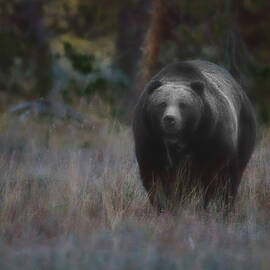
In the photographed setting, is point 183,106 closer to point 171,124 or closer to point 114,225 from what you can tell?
point 171,124

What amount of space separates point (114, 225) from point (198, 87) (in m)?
1.38

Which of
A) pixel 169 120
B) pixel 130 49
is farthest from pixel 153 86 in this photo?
pixel 130 49

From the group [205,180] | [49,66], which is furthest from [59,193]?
[49,66]

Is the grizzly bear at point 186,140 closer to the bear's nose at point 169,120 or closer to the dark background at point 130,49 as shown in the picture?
the bear's nose at point 169,120

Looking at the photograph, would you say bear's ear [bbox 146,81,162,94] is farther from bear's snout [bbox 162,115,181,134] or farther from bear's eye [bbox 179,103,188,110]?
bear's snout [bbox 162,115,181,134]

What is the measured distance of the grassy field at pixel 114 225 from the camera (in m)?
4.48

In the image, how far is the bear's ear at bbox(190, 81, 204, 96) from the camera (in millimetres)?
5887

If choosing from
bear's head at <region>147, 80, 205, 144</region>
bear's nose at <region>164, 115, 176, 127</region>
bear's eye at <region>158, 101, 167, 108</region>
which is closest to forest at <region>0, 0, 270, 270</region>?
bear's head at <region>147, 80, 205, 144</region>

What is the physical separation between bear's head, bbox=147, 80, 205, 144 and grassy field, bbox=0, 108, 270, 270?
682mm

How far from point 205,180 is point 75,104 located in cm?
709

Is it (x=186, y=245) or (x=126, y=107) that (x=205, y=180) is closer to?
(x=186, y=245)

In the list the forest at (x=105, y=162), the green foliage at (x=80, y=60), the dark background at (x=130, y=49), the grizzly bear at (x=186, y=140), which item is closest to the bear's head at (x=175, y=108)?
the grizzly bear at (x=186, y=140)

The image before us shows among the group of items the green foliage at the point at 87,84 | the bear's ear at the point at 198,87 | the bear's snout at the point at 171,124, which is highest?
the bear's ear at the point at 198,87

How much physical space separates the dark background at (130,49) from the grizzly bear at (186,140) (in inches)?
180
